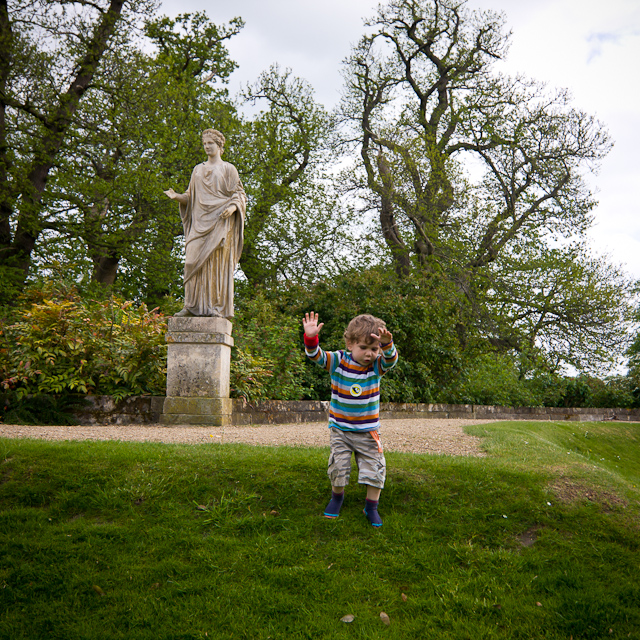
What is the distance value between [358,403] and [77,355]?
18.8 feet

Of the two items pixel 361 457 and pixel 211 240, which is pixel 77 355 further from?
pixel 361 457

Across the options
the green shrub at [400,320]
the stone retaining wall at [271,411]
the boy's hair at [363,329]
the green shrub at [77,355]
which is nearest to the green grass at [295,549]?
the boy's hair at [363,329]

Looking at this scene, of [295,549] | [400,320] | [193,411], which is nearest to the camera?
[295,549]

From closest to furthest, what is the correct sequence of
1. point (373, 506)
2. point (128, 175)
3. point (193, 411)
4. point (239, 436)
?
point (373, 506)
point (239, 436)
point (193, 411)
point (128, 175)

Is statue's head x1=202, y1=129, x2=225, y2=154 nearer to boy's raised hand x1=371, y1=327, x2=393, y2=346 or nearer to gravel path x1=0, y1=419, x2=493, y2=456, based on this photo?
gravel path x1=0, y1=419, x2=493, y2=456

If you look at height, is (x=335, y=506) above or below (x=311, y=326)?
below

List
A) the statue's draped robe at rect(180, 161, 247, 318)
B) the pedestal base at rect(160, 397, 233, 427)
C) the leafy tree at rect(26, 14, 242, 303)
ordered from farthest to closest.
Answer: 1. the leafy tree at rect(26, 14, 242, 303)
2. the statue's draped robe at rect(180, 161, 247, 318)
3. the pedestal base at rect(160, 397, 233, 427)

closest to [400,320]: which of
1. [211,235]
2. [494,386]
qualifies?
[494,386]

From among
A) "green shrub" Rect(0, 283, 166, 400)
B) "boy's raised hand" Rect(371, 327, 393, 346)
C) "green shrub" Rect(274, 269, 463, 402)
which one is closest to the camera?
"boy's raised hand" Rect(371, 327, 393, 346)

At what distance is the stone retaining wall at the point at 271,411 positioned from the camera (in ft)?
24.8

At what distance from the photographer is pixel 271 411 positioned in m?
8.89

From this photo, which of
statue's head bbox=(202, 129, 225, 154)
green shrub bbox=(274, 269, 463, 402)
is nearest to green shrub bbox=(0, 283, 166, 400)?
statue's head bbox=(202, 129, 225, 154)

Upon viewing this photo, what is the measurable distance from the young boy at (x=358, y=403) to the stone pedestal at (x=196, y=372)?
3984 millimetres

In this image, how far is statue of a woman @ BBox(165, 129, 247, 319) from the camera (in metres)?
7.76
